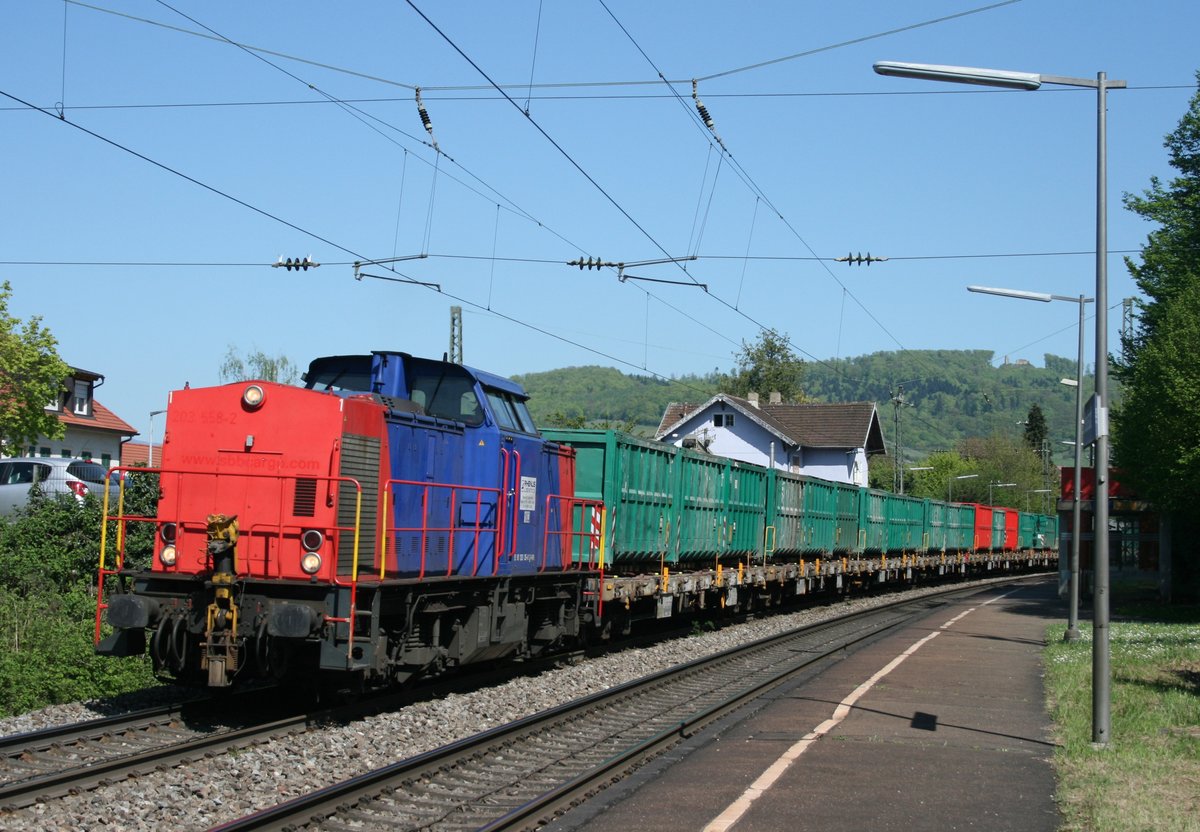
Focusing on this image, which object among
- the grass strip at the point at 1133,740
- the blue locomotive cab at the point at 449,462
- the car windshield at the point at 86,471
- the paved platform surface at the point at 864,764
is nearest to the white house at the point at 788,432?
the car windshield at the point at 86,471

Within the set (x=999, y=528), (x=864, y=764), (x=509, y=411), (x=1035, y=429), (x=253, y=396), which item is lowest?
(x=864, y=764)

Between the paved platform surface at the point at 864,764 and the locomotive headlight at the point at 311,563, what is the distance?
346 centimetres

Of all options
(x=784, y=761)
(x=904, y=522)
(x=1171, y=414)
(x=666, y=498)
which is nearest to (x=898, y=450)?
(x=904, y=522)

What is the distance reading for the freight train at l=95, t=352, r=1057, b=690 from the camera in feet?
34.8

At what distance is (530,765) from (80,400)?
4762cm

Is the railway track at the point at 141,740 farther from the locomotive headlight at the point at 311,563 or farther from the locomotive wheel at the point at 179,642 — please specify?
the locomotive headlight at the point at 311,563

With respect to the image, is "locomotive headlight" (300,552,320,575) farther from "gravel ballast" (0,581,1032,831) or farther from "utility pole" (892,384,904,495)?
"utility pole" (892,384,904,495)

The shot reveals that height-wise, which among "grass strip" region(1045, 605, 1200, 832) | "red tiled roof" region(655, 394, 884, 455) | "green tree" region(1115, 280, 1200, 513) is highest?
"red tiled roof" region(655, 394, 884, 455)

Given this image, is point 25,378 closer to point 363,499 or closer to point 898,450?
point 363,499

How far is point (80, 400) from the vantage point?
2041 inches

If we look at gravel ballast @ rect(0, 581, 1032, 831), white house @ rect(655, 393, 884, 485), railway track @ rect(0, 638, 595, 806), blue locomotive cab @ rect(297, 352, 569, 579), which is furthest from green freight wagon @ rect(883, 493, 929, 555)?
railway track @ rect(0, 638, 595, 806)

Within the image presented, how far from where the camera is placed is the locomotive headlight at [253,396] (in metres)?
11.3

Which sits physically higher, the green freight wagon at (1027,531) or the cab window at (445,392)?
the cab window at (445,392)

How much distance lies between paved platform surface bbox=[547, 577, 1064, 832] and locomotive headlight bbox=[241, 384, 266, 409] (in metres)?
5.05
